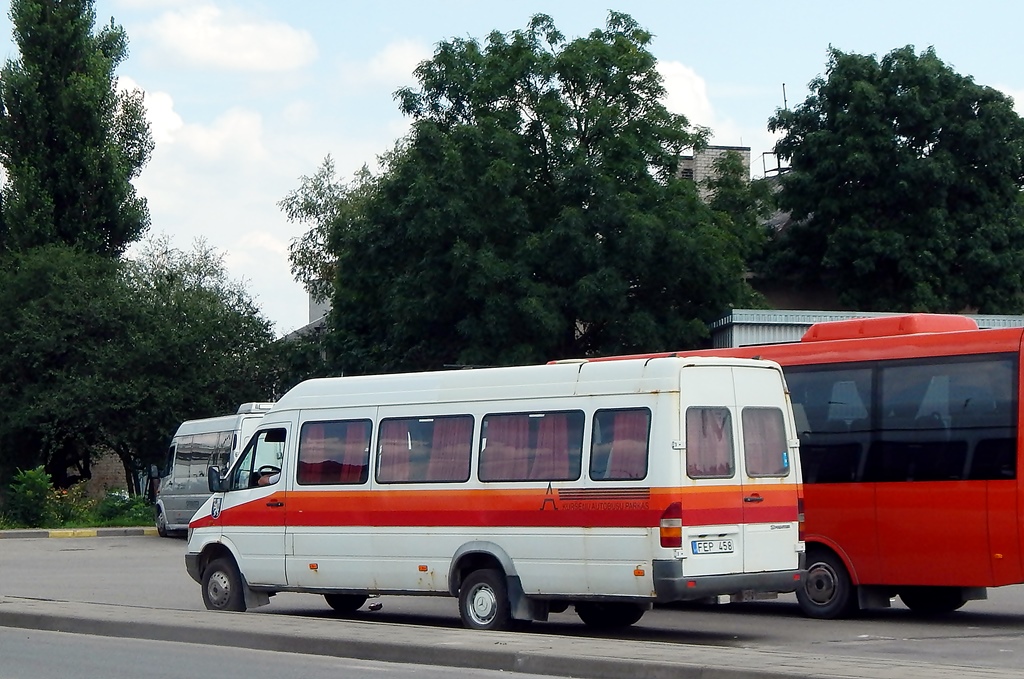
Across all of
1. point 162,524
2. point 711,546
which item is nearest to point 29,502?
point 162,524

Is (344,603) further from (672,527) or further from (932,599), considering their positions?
(932,599)

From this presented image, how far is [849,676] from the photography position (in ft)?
31.2

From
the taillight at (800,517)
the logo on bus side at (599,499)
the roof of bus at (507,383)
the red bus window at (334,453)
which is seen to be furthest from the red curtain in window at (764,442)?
the red bus window at (334,453)

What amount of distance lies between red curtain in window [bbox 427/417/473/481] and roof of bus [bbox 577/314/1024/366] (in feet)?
6.10

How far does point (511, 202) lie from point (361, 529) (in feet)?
62.3

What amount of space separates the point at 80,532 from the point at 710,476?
25593 millimetres

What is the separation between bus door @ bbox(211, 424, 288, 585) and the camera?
51.4 ft

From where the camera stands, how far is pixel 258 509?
52.1 ft

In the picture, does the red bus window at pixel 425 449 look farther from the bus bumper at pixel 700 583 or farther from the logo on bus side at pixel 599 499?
the bus bumper at pixel 700 583

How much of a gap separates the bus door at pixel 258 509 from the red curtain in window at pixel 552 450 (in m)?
3.41

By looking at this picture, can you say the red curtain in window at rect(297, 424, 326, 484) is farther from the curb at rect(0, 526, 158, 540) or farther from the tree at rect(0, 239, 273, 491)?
the tree at rect(0, 239, 273, 491)

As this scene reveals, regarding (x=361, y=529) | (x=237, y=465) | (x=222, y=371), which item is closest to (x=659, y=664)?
(x=361, y=529)

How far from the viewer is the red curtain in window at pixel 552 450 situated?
44.2ft

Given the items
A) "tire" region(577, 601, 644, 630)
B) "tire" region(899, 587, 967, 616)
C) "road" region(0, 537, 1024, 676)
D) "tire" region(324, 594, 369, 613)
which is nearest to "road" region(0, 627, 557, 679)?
"road" region(0, 537, 1024, 676)
